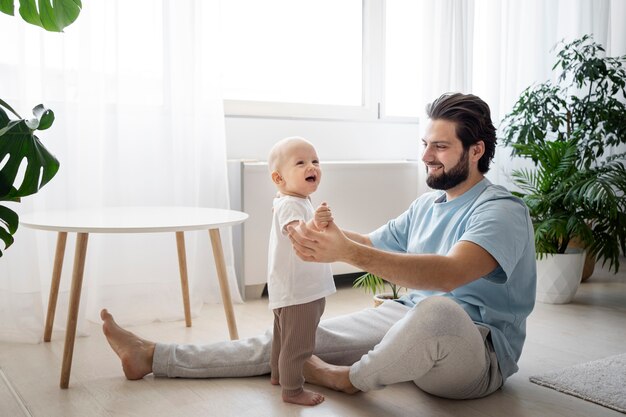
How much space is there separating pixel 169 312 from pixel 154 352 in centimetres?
86

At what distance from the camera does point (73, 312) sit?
6.55 feet

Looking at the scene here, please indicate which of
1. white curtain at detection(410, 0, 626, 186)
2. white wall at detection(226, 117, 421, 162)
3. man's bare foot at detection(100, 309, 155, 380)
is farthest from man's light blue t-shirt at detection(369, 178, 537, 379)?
white curtain at detection(410, 0, 626, 186)

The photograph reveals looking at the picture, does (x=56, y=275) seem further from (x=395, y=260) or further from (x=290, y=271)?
(x=395, y=260)

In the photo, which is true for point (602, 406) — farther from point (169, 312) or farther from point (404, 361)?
point (169, 312)

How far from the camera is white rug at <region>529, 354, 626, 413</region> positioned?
191 centimetres

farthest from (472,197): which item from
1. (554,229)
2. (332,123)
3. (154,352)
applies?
(332,123)

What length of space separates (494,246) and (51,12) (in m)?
1.23

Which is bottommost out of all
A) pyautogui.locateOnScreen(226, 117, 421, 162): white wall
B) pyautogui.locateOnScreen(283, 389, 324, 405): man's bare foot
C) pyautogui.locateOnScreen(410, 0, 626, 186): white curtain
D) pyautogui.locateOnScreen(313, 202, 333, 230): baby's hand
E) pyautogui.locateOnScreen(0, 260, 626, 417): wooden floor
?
pyautogui.locateOnScreen(0, 260, 626, 417): wooden floor

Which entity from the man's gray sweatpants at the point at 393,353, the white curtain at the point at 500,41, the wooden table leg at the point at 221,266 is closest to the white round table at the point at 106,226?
the wooden table leg at the point at 221,266

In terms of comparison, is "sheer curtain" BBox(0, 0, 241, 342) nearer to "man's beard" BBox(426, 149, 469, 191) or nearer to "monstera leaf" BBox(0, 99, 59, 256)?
"monstera leaf" BBox(0, 99, 59, 256)

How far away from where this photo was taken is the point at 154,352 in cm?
203

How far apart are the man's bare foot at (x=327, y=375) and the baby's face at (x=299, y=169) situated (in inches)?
20.0

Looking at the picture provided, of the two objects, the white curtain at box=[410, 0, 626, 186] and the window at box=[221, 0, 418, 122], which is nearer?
the window at box=[221, 0, 418, 122]

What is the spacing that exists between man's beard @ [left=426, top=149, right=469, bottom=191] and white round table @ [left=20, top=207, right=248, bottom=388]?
2.08 feet
